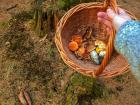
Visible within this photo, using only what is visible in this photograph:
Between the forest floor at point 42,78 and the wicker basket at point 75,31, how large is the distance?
51 centimetres

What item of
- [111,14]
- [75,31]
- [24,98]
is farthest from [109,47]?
[24,98]

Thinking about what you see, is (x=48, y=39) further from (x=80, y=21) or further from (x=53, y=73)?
(x=80, y=21)

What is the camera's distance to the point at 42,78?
8.99 feet

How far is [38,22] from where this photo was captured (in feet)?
9.37

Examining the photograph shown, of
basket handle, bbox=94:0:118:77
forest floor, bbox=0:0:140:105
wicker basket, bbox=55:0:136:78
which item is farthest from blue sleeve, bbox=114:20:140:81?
forest floor, bbox=0:0:140:105

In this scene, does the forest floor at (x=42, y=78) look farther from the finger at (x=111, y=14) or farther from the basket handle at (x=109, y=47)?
the finger at (x=111, y=14)

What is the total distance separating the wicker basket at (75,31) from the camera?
6.31ft

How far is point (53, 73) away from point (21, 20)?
0.59 meters

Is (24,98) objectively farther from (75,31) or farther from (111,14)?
(111,14)

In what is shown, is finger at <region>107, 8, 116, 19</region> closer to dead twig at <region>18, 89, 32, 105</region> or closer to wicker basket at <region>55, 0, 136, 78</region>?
wicker basket at <region>55, 0, 136, 78</region>

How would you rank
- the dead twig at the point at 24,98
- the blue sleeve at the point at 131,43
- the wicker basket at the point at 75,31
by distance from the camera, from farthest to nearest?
the dead twig at the point at 24,98 → the wicker basket at the point at 75,31 → the blue sleeve at the point at 131,43

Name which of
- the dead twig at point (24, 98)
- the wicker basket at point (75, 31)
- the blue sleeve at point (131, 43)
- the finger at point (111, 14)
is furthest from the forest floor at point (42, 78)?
the blue sleeve at point (131, 43)

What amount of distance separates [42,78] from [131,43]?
54.6 inches

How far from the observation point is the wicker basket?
1.92 meters
